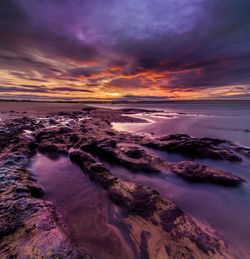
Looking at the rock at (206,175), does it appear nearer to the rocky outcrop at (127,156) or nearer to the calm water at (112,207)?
the calm water at (112,207)

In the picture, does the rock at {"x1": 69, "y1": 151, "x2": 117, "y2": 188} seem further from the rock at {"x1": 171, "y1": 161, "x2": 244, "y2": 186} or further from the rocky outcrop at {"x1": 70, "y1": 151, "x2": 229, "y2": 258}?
the rock at {"x1": 171, "y1": 161, "x2": 244, "y2": 186}

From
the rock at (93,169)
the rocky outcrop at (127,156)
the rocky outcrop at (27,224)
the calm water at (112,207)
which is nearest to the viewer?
the rocky outcrop at (27,224)

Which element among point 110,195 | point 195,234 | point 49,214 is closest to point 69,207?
point 49,214

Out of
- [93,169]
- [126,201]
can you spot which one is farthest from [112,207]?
[93,169]

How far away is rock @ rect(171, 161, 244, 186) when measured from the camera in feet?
15.9

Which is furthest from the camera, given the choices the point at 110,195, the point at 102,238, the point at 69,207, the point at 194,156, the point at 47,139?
the point at 47,139

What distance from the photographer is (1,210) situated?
2.95 meters

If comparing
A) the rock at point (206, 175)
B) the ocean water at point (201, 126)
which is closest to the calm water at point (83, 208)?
the rock at point (206, 175)

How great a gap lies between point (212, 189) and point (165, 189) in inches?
50.9

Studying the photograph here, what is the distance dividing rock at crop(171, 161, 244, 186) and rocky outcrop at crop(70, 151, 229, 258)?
169 centimetres

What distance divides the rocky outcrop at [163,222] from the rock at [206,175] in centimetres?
169

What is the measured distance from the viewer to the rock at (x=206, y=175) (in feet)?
15.9

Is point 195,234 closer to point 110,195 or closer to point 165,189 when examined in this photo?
point 165,189

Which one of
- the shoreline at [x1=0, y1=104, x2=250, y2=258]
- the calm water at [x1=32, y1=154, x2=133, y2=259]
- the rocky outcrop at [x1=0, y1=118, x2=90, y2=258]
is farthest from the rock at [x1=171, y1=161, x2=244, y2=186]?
the rocky outcrop at [x1=0, y1=118, x2=90, y2=258]
